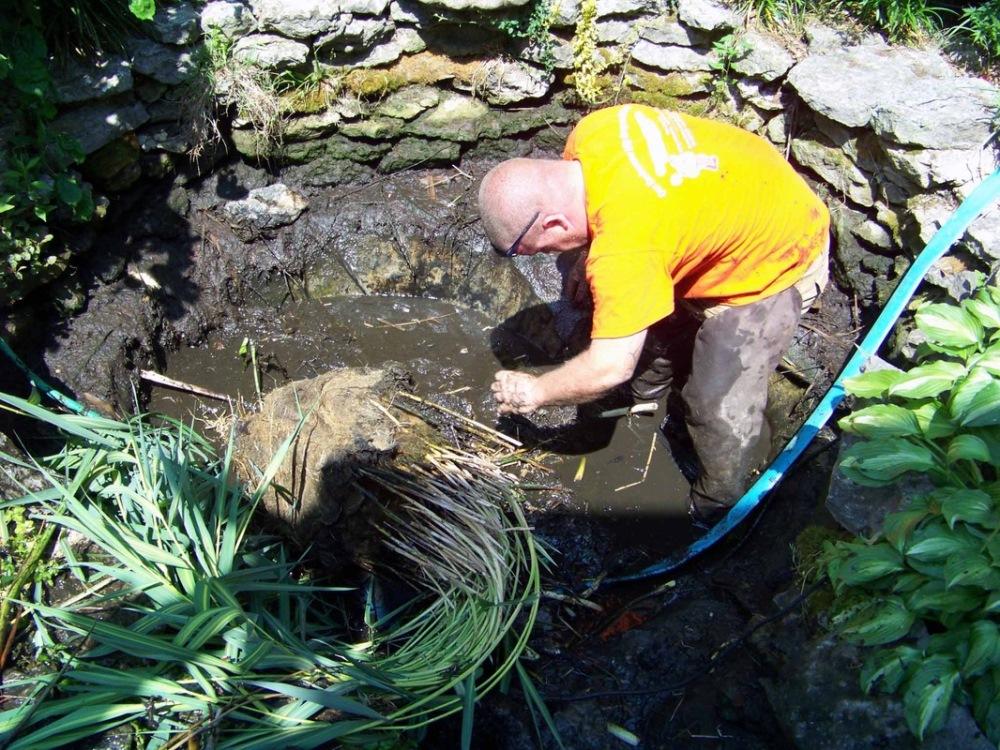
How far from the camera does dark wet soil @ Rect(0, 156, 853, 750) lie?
2809mm

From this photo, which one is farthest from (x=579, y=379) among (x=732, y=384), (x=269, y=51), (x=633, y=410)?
(x=269, y=51)

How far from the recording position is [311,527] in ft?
10.5

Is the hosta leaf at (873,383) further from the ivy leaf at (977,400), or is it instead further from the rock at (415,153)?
the rock at (415,153)

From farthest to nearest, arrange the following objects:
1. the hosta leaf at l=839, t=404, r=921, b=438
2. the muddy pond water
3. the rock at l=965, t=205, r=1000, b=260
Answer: the muddy pond water → the rock at l=965, t=205, r=1000, b=260 → the hosta leaf at l=839, t=404, r=921, b=438

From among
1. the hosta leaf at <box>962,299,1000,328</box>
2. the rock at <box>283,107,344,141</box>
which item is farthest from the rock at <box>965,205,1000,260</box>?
the rock at <box>283,107,344,141</box>

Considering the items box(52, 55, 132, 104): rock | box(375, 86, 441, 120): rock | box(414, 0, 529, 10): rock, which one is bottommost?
box(375, 86, 441, 120): rock

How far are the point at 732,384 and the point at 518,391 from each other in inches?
40.6

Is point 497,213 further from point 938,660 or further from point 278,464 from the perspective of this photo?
point 938,660

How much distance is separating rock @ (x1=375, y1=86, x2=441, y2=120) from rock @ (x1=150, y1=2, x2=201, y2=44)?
1068 millimetres

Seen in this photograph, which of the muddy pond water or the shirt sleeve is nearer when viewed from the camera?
the shirt sleeve

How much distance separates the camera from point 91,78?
3.74 m

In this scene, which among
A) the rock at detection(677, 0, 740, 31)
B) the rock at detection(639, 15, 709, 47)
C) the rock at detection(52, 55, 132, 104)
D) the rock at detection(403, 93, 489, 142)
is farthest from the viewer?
the rock at detection(403, 93, 489, 142)

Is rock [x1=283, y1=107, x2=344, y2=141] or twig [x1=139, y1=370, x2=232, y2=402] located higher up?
rock [x1=283, y1=107, x2=344, y2=141]

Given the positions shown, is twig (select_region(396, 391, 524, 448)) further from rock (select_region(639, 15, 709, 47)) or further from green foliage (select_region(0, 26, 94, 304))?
rock (select_region(639, 15, 709, 47))
